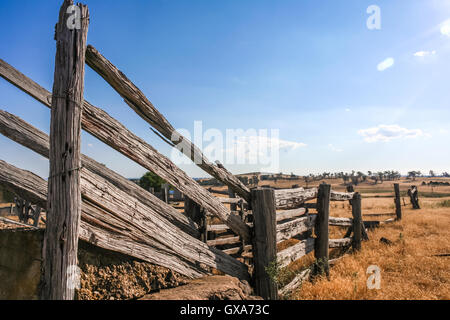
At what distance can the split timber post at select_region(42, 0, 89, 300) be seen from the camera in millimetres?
1636

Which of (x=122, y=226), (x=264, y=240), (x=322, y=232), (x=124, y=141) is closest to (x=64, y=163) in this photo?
(x=124, y=141)

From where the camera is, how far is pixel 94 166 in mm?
2268

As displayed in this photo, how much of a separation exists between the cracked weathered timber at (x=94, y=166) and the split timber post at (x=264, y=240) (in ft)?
2.73

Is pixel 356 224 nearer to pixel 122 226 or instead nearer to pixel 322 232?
pixel 322 232

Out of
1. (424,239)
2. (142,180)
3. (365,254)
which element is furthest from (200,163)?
(142,180)

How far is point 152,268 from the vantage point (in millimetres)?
2324

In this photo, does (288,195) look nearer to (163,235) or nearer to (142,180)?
(163,235)

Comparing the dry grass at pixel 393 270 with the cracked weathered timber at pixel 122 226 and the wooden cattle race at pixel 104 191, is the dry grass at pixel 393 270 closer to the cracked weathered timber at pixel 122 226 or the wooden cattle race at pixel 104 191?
the wooden cattle race at pixel 104 191

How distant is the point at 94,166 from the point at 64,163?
624 mm

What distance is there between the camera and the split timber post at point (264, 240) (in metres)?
3.14

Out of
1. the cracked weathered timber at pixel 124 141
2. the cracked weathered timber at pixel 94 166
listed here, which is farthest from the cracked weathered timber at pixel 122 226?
the cracked weathered timber at pixel 124 141

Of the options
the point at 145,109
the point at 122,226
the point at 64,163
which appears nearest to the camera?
the point at 64,163

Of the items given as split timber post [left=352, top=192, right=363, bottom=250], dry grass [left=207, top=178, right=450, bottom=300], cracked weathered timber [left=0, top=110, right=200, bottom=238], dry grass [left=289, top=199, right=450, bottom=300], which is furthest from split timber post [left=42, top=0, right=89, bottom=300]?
split timber post [left=352, top=192, right=363, bottom=250]

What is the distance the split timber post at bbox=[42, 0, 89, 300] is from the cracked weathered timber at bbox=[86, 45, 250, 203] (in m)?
0.22
